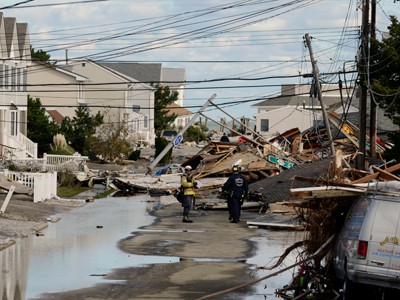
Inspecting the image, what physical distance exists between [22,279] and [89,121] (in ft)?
165

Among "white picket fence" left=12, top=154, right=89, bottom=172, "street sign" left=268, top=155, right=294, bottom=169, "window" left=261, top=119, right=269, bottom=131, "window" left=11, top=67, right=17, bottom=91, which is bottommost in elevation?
"white picket fence" left=12, top=154, right=89, bottom=172

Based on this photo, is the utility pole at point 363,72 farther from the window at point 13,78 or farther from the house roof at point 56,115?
the house roof at point 56,115

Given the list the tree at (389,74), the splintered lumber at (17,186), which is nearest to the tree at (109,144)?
the splintered lumber at (17,186)

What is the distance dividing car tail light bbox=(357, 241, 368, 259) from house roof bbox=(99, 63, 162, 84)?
93.7 metres

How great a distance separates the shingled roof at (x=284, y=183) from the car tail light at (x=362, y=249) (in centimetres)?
1869

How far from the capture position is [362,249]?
13672 mm

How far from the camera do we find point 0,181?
3444 centimetres

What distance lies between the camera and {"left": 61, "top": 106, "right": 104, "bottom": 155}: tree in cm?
6475

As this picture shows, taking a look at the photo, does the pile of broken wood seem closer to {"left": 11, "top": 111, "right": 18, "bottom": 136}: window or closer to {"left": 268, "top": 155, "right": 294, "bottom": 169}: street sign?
{"left": 268, "top": 155, "right": 294, "bottom": 169}: street sign

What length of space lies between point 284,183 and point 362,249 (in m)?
21.6

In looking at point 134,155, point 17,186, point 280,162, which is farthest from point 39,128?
point 17,186

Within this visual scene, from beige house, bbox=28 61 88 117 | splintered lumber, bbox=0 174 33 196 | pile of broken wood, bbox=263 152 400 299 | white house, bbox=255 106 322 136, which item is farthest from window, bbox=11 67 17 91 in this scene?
pile of broken wood, bbox=263 152 400 299

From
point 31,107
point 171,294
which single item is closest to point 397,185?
point 171,294

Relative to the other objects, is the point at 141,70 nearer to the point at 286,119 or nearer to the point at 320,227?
the point at 286,119
